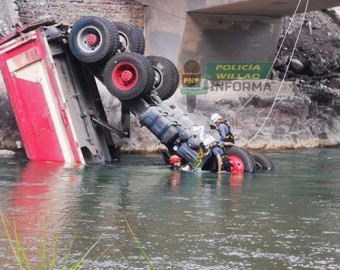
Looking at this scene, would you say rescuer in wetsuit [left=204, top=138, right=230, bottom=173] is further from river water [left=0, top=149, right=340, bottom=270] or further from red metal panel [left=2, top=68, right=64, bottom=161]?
red metal panel [left=2, top=68, right=64, bottom=161]

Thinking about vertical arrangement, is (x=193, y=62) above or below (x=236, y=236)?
above

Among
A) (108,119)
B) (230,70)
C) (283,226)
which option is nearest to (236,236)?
(283,226)

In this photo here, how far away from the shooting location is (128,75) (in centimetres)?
1562

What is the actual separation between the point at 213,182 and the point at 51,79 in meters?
3.96

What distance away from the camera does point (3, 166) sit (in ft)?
51.1

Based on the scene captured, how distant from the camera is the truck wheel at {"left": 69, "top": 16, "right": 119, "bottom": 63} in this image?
15.6m

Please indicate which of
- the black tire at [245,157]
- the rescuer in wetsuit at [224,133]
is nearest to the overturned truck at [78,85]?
the rescuer in wetsuit at [224,133]

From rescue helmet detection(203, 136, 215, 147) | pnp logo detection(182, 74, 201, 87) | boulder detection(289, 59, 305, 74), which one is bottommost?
rescue helmet detection(203, 136, 215, 147)

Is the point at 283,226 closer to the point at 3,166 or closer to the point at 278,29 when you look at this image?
the point at 3,166

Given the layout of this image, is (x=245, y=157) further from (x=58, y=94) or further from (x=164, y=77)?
(x=58, y=94)

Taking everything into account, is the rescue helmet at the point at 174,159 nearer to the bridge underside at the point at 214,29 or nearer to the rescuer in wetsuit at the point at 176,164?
the rescuer in wetsuit at the point at 176,164

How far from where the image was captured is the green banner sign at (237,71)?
2145 cm

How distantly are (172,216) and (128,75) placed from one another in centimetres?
578

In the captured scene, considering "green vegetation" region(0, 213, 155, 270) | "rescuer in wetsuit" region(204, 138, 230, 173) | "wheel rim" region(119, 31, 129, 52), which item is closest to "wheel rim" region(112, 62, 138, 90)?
"wheel rim" region(119, 31, 129, 52)
